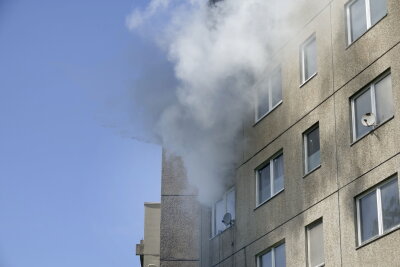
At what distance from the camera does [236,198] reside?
92.6 feet

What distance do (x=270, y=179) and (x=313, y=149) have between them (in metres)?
2.20

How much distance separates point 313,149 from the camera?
80.2 ft

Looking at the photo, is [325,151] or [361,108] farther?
[325,151]

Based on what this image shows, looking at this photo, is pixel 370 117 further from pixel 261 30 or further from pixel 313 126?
pixel 261 30

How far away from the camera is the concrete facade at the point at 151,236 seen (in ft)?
115

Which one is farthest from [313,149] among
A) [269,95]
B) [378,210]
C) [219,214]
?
[219,214]

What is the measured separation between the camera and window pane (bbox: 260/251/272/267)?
25717mm

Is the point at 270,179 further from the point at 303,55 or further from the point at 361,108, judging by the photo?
the point at 361,108

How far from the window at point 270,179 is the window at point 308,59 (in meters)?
1.95

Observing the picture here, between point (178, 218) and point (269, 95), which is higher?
point (269, 95)

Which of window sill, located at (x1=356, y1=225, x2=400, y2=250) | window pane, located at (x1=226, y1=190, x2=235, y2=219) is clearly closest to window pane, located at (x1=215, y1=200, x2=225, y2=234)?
window pane, located at (x1=226, y1=190, x2=235, y2=219)

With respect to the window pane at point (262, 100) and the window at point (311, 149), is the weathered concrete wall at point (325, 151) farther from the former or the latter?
the window pane at point (262, 100)

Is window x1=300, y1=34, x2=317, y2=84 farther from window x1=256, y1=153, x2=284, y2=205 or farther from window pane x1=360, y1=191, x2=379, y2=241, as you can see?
window pane x1=360, y1=191, x2=379, y2=241

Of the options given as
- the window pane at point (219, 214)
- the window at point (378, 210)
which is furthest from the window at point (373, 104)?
the window pane at point (219, 214)
